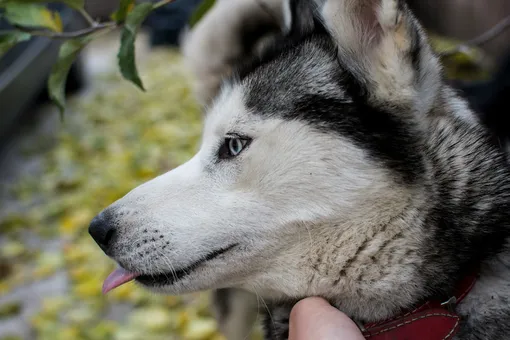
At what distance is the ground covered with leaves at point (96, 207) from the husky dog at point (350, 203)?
1.51m

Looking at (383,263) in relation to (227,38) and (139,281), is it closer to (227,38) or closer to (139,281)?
(139,281)

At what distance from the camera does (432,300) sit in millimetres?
1538

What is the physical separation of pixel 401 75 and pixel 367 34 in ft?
0.53

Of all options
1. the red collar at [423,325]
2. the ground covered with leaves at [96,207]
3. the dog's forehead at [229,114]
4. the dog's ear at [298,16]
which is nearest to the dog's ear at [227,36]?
the dog's ear at [298,16]

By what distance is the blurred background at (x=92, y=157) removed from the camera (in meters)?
3.19

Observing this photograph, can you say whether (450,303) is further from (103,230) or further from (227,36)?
(227,36)

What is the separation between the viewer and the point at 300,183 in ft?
5.09

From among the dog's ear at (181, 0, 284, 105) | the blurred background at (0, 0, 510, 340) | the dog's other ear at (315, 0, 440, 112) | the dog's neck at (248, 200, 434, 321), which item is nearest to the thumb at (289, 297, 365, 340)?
the dog's neck at (248, 200, 434, 321)

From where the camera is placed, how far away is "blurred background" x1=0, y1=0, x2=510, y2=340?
10.5ft

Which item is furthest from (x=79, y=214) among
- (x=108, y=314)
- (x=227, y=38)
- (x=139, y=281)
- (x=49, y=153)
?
(x=139, y=281)

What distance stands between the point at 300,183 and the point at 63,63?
2.57 ft

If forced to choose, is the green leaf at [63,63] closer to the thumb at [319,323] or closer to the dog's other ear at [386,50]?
the dog's other ear at [386,50]

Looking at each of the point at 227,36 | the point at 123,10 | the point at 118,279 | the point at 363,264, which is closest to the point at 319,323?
the point at 363,264

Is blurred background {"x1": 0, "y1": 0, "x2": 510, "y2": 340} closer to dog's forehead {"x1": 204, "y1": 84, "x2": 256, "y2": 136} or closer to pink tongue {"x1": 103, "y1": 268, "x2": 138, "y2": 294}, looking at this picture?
dog's forehead {"x1": 204, "y1": 84, "x2": 256, "y2": 136}
